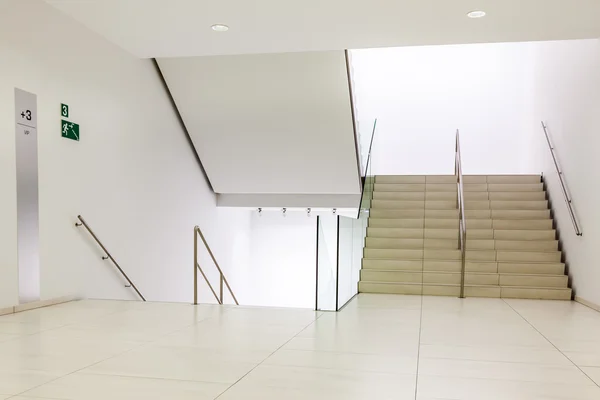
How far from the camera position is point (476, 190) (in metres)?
9.91

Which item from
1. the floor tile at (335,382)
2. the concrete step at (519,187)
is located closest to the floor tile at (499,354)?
the floor tile at (335,382)

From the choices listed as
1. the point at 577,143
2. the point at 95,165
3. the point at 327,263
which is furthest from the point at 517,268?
the point at 95,165

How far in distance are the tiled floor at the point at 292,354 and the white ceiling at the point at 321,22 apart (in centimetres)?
295

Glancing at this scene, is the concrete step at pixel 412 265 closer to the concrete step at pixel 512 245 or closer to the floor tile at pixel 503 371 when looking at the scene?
the concrete step at pixel 512 245

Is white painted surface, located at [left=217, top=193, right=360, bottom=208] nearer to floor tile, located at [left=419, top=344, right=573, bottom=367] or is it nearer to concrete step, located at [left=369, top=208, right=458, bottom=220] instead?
concrete step, located at [left=369, top=208, right=458, bottom=220]

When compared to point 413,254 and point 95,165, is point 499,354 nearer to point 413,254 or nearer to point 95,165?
point 413,254

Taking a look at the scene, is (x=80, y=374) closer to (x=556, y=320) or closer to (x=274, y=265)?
(x=556, y=320)

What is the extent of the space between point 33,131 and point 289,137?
426cm

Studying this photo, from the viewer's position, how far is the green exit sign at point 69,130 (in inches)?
233

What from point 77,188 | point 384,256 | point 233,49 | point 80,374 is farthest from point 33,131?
point 384,256

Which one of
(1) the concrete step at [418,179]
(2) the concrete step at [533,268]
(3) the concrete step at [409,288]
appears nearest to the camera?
(3) the concrete step at [409,288]

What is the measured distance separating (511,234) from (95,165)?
6.04 m

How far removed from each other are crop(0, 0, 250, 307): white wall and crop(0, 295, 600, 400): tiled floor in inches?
28.0

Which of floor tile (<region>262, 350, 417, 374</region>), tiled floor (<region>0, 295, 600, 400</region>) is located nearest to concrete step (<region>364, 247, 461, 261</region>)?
Answer: tiled floor (<region>0, 295, 600, 400</region>)
